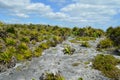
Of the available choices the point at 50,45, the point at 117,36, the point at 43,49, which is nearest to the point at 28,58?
the point at 43,49

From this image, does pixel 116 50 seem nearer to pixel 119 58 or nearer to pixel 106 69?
pixel 119 58

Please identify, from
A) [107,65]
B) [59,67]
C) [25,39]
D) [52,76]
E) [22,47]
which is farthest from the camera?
[25,39]

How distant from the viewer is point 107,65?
21172 millimetres

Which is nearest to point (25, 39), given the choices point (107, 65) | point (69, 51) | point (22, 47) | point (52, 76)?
point (22, 47)

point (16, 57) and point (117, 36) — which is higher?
point (117, 36)

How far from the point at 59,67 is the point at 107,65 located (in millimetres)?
4357

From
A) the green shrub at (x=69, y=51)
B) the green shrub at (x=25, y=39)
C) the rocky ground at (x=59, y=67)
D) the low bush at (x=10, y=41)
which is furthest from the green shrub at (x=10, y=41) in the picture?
the green shrub at (x=69, y=51)

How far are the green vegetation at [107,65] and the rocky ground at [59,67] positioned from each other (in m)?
0.48

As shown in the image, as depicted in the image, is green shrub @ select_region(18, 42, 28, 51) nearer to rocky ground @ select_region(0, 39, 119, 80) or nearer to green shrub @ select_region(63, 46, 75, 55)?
rocky ground @ select_region(0, 39, 119, 80)

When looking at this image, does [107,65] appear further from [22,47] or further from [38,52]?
[22,47]

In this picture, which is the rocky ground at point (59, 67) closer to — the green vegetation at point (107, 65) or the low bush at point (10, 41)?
the green vegetation at point (107, 65)

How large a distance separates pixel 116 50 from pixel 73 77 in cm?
875

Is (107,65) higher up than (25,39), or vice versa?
(25,39)

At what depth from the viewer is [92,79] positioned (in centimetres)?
1972
